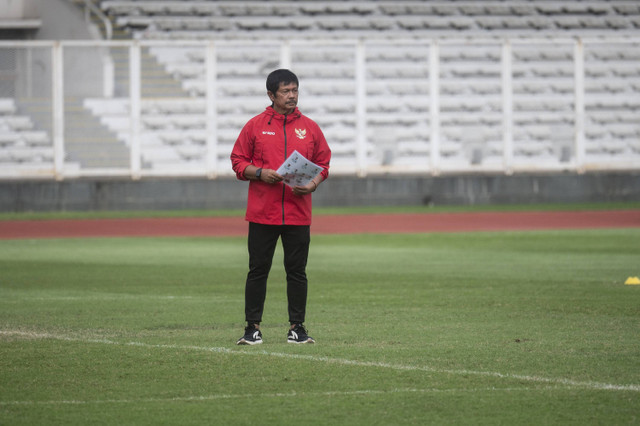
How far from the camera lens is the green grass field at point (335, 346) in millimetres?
5555

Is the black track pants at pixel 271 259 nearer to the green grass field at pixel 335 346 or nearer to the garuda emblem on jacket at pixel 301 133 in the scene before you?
the green grass field at pixel 335 346

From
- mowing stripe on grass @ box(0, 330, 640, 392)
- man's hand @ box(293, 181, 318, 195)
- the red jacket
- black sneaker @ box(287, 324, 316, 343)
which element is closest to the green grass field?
mowing stripe on grass @ box(0, 330, 640, 392)

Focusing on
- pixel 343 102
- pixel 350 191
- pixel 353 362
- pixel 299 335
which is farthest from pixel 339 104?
pixel 353 362

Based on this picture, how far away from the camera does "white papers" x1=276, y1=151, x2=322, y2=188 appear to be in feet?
23.8

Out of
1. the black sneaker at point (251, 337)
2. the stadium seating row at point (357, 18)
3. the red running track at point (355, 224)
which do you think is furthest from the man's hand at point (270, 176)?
the stadium seating row at point (357, 18)

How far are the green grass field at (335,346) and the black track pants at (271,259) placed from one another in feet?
0.96

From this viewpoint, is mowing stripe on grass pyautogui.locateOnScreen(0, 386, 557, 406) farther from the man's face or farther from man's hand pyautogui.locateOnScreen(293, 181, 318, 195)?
the man's face

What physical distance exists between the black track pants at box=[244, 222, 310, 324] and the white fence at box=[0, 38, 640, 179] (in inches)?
757

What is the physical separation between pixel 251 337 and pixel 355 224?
15.0 metres

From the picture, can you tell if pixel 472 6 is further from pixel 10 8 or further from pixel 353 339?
pixel 353 339

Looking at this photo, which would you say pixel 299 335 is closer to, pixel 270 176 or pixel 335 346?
pixel 335 346

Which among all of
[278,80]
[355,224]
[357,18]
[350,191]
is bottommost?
[355,224]

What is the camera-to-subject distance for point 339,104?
28.1 m

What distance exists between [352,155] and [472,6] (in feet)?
32.7
